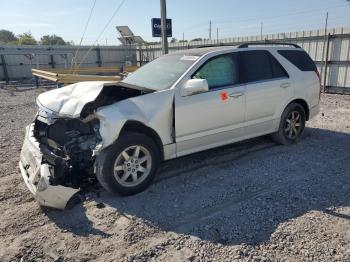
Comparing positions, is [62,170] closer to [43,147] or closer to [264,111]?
[43,147]

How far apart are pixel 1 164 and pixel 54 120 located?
1.83m

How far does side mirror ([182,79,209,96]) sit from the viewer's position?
169 inches

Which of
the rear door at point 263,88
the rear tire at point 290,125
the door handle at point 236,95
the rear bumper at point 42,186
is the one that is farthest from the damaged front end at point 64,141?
the rear tire at point 290,125

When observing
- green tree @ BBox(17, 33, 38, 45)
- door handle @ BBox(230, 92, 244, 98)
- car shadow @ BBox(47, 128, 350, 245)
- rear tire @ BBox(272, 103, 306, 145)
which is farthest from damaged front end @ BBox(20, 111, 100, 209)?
green tree @ BBox(17, 33, 38, 45)

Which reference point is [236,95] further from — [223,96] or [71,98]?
[71,98]

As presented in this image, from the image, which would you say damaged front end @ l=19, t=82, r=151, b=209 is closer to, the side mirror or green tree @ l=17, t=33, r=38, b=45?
the side mirror

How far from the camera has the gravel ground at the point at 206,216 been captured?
302 cm

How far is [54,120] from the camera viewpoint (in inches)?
168

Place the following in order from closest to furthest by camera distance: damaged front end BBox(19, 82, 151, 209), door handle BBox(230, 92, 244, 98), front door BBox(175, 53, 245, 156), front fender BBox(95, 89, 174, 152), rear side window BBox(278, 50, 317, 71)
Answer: damaged front end BBox(19, 82, 151, 209) → front fender BBox(95, 89, 174, 152) → front door BBox(175, 53, 245, 156) → door handle BBox(230, 92, 244, 98) → rear side window BBox(278, 50, 317, 71)

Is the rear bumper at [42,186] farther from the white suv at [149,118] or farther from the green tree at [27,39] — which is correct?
the green tree at [27,39]

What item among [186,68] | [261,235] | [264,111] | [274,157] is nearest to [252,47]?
[264,111]

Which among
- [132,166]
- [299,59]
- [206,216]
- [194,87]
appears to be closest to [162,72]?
[194,87]

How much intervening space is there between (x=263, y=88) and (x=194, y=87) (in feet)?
5.12

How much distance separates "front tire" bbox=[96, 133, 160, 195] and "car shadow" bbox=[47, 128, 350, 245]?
0.58ft
